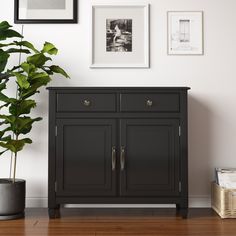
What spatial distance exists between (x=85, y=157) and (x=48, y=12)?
→ 4.27 ft

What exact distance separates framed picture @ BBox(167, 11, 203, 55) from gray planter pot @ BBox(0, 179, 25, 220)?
1613 millimetres

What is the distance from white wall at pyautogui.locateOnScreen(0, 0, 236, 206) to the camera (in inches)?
130

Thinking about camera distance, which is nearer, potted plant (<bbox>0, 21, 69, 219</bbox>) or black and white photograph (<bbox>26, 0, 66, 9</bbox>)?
potted plant (<bbox>0, 21, 69, 219</bbox>)

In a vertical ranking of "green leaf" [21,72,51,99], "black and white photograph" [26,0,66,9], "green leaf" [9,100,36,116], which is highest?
"black and white photograph" [26,0,66,9]

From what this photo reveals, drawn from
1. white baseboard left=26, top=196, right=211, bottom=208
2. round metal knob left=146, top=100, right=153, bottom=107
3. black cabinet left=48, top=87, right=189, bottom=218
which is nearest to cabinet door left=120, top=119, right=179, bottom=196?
black cabinet left=48, top=87, right=189, bottom=218

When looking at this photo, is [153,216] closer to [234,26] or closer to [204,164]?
[204,164]

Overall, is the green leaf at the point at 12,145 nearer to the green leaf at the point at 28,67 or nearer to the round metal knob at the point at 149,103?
the green leaf at the point at 28,67

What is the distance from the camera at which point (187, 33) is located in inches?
132

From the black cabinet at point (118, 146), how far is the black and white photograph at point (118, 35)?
2.00ft

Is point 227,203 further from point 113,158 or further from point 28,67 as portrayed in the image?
point 28,67

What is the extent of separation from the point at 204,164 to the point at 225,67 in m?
0.81

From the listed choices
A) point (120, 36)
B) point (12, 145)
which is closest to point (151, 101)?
point (120, 36)

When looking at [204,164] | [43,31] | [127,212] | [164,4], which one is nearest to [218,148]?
[204,164]

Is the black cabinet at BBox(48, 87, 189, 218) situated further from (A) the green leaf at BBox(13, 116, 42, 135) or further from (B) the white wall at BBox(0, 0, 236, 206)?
(B) the white wall at BBox(0, 0, 236, 206)
